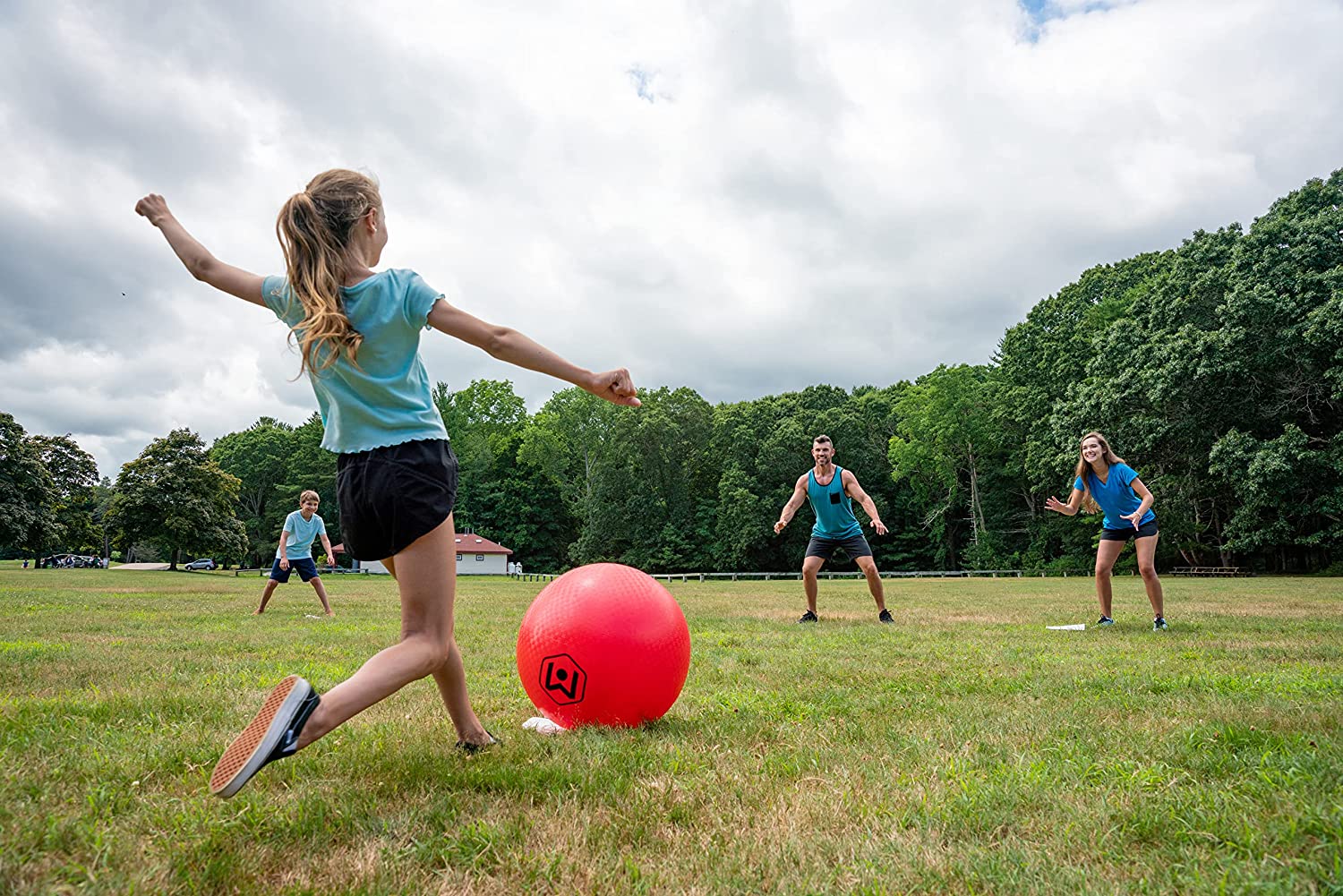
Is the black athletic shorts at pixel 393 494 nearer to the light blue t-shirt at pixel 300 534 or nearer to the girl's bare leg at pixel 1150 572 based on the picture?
the girl's bare leg at pixel 1150 572

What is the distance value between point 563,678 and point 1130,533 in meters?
8.60

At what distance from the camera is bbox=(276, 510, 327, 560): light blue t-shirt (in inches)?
550

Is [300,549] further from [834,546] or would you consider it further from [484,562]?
[484,562]

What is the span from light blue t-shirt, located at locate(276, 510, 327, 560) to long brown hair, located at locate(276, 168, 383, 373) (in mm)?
11489

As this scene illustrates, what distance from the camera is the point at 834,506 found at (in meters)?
11.8

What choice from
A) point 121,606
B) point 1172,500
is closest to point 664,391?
point 1172,500

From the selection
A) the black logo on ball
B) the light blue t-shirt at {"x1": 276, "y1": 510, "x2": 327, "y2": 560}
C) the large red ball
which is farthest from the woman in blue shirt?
the light blue t-shirt at {"x1": 276, "y1": 510, "x2": 327, "y2": 560}

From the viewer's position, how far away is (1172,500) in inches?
1406

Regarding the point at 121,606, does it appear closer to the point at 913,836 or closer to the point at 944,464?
the point at 913,836

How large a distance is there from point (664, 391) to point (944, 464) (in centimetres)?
2272

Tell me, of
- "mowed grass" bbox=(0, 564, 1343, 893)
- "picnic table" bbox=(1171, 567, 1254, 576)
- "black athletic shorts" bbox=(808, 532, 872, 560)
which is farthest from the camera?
"picnic table" bbox=(1171, 567, 1254, 576)

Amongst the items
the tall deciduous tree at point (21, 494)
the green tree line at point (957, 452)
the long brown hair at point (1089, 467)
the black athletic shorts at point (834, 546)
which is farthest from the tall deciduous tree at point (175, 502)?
the long brown hair at point (1089, 467)

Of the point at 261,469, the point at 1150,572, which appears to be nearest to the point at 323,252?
the point at 1150,572

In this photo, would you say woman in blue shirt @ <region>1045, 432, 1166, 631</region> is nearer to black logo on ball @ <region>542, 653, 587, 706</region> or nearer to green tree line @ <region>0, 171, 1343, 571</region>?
black logo on ball @ <region>542, 653, 587, 706</region>
